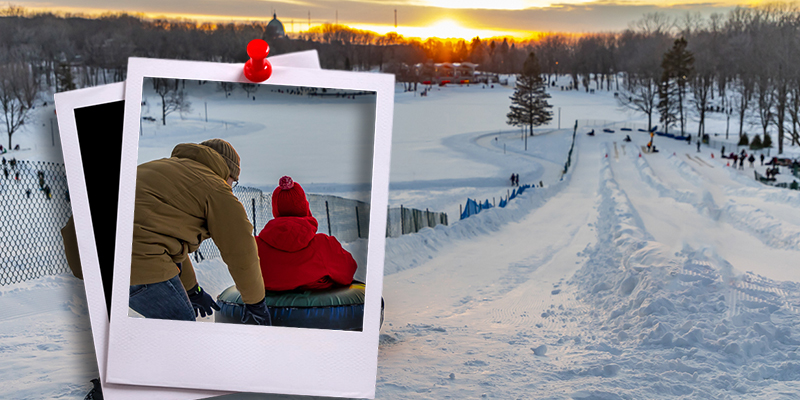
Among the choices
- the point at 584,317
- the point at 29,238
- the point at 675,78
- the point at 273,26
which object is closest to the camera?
the point at 584,317

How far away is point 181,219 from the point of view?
2523 millimetres

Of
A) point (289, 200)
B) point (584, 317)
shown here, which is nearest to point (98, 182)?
point (289, 200)

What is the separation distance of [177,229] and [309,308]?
79 cm

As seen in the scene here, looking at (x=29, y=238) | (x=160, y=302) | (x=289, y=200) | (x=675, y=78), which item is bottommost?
(x=29, y=238)

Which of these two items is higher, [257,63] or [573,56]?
[573,56]

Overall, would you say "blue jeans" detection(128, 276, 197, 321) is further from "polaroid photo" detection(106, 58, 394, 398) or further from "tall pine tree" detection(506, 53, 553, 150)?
"tall pine tree" detection(506, 53, 553, 150)

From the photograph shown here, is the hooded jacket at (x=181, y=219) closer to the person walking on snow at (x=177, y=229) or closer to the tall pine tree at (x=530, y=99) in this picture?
the person walking on snow at (x=177, y=229)

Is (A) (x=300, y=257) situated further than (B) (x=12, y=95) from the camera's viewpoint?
No

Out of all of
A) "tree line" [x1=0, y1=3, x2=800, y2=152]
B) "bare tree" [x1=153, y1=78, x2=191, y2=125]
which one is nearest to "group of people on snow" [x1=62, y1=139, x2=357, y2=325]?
"bare tree" [x1=153, y1=78, x2=191, y2=125]

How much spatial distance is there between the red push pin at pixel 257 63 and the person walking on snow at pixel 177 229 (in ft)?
1.70

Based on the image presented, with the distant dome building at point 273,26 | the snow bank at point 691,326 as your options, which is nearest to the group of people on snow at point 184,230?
the snow bank at point 691,326

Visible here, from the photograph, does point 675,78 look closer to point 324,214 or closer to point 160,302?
point 324,214

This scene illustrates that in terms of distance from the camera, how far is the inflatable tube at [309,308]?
267cm

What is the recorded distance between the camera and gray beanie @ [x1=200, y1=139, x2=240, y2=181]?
2.73 metres
